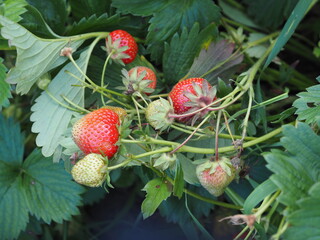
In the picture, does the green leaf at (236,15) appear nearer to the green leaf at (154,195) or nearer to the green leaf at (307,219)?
the green leaf at (154,195)

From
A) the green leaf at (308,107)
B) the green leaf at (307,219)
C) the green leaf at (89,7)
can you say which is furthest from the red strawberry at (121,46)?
the green leaf at (307,219)

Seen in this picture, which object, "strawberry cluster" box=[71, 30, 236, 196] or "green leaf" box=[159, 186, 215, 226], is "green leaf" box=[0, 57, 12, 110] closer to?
"strawberry cluster" box=[71, 30, 236, 196]

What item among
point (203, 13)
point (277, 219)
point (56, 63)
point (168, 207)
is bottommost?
point (168, 207)

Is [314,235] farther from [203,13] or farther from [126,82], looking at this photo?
[203,13]

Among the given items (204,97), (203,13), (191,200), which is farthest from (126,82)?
(191,200)

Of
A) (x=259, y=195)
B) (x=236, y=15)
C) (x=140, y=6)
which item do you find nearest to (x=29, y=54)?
(x=140, y=6)

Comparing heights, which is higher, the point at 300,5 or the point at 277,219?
the point at 300,5

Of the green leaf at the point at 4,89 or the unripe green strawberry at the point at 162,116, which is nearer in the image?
the unripe green strawberry at the point at 162,116

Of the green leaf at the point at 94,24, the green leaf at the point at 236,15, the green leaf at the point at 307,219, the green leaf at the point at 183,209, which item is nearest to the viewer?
the green leaf at the point at 307,219
